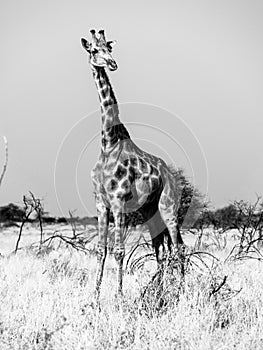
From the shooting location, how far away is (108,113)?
6.39 meters

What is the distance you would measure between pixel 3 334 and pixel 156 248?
342cm

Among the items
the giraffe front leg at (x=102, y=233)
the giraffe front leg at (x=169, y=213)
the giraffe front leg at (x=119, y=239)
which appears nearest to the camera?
the giraffe front leg at (x=119, y=239)

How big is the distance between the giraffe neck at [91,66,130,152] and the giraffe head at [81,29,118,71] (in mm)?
145

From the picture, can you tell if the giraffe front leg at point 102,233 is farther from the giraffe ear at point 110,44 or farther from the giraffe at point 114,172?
the giraffe ear at point 110,44

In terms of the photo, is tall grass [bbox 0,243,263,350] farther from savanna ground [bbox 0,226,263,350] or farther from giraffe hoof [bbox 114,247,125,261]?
giraffe hoof [bbox 114,247,125,261]

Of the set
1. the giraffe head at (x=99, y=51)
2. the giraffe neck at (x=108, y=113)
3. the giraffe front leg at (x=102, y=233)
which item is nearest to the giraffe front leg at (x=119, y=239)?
the giraffe front leg at (x=102, y=233)

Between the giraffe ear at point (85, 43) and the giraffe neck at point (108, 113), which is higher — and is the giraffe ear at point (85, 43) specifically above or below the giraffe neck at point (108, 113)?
above

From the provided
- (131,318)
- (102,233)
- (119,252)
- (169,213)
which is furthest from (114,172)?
(131,318)

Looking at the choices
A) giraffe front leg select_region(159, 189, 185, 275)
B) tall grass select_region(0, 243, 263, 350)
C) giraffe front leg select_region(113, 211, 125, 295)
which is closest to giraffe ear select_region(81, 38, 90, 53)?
giraffe front leg select_region(113, 211, 125, 295)

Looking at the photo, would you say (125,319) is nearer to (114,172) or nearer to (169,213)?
(114,172)

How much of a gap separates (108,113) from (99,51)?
0.85 metres

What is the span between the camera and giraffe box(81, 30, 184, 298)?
19.9 feet

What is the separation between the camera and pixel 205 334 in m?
4.25

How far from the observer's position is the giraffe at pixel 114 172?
19.9 feet
